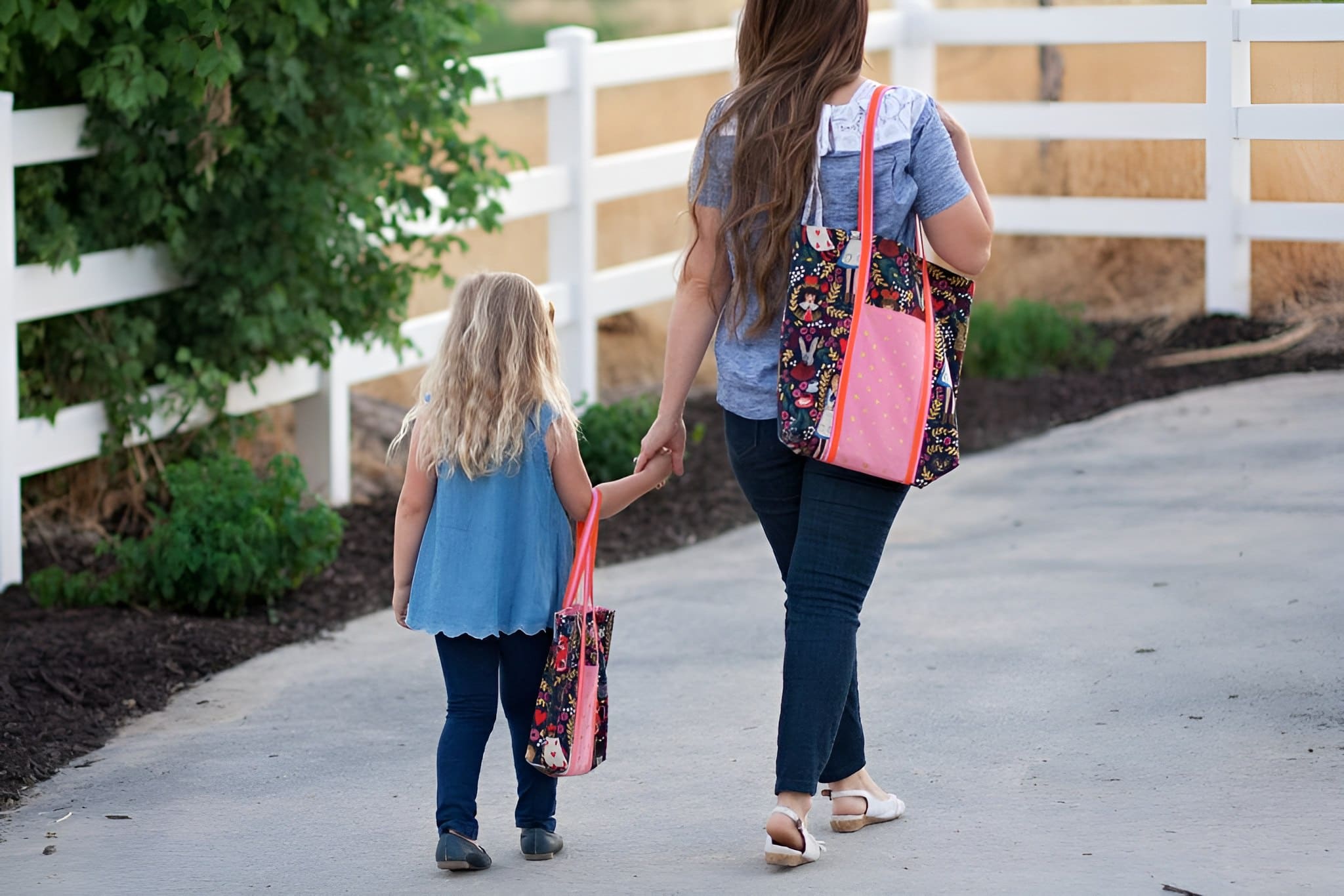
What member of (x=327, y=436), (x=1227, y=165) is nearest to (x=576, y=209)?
(x=327, y=436)

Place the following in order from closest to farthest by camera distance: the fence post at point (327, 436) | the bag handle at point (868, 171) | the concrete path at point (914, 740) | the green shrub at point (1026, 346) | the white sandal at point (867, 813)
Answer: the bag handle at point (868, 171) → the concrete path at point (914, 740) → the white sandal at point (867, 813) → the fence post at point (327, 436) → the green shrub at point (1026, 346)

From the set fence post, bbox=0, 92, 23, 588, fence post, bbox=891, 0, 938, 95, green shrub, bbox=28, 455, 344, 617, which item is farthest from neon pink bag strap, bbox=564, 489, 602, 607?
fence post, bbox=891, 0, 938, 95

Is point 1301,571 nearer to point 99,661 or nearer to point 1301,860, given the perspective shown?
point 1301,860

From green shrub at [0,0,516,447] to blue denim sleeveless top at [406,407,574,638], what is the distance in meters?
2.45

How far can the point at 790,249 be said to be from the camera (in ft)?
9.82

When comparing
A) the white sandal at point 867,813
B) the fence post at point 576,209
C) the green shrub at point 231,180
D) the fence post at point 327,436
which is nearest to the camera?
the white sandal at point 867,813

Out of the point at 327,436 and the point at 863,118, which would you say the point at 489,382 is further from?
the point at 327,436

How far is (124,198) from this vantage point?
18.0 ft

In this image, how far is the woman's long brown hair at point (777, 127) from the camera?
2.94m

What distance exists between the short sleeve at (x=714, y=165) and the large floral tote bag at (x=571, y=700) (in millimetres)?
782

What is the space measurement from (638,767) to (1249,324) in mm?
5476

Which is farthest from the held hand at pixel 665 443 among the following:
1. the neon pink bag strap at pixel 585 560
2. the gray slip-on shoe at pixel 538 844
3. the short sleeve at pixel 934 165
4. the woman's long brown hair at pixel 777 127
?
the gray slip-on shoe at pixel 538 844

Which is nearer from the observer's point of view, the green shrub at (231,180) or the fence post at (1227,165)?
the fence post at (1227,165)

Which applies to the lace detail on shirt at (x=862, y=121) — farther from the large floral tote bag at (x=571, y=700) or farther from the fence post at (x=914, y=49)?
the fence post at (x=914, y=49)
